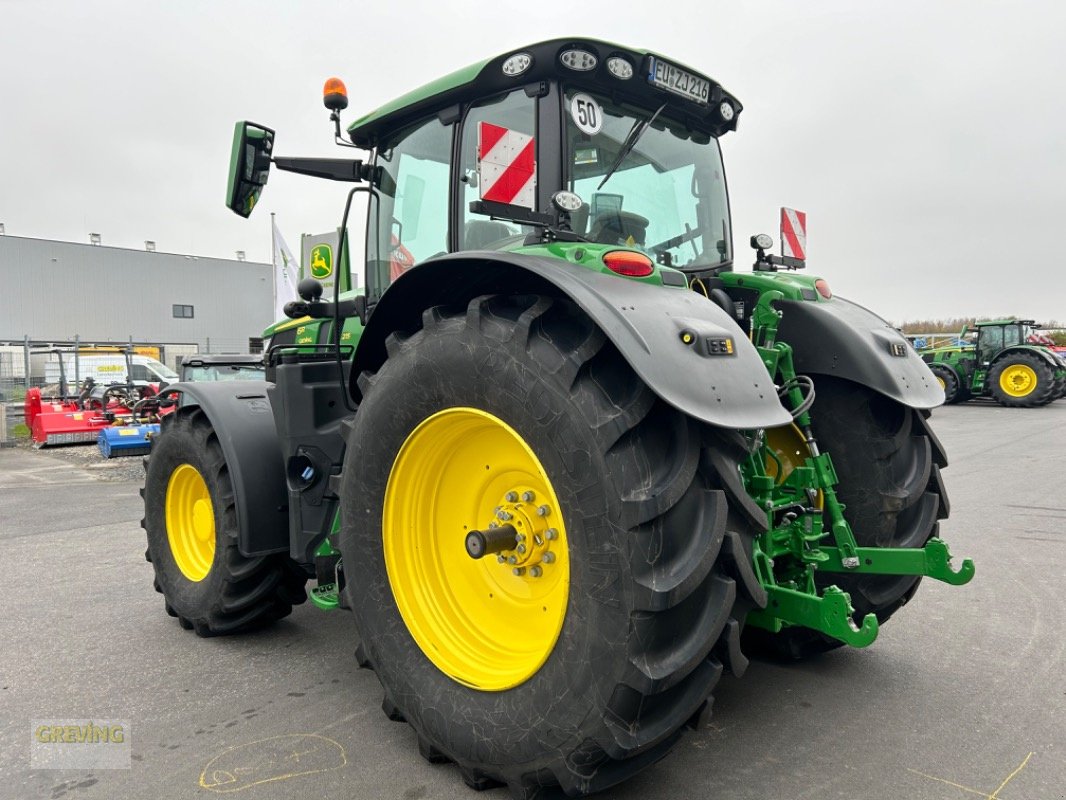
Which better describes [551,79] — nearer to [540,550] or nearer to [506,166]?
[506,166]

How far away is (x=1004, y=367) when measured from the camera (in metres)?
19.4

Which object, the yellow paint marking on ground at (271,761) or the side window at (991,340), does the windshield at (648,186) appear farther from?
the side window at (991,340)

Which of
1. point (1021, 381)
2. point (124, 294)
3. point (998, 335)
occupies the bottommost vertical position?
point (1021, 381)

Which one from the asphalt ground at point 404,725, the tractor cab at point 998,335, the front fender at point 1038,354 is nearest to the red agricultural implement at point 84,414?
the asphalt ground at point 404,725

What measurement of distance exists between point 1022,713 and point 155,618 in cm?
398

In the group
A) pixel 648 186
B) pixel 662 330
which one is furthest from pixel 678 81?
pixel 662 330

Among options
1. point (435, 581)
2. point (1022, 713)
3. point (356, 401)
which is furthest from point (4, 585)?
point (1022, 713)

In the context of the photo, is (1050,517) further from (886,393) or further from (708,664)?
(708,664)

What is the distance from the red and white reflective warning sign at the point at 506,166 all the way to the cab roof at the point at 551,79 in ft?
0.99

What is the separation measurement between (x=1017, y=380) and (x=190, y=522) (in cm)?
2110

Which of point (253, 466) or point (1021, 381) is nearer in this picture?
point (253, 466)

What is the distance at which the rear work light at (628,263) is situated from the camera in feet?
7.68

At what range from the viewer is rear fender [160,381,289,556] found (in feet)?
11.1

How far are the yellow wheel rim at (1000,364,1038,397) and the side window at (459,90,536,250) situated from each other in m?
20.5
